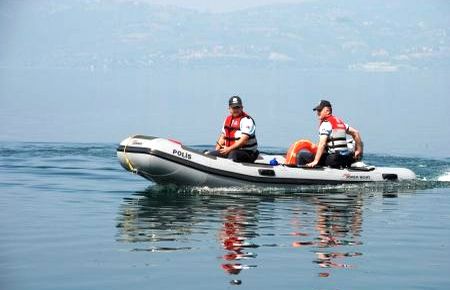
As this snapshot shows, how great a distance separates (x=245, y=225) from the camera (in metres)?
15.2

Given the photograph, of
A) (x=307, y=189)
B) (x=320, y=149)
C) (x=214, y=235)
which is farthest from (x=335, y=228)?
(x=320, y=149)

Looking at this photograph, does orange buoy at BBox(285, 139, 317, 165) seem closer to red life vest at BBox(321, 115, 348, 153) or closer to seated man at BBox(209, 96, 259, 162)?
red life vest at BBox(321, 115, 348, 153)

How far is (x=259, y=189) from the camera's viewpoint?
1923 centimetres

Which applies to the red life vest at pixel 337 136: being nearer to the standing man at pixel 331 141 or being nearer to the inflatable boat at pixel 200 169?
the standing man at pixel 331 141

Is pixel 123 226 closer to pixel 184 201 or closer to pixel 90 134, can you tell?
pixel 184 201

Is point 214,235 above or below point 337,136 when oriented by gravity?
below

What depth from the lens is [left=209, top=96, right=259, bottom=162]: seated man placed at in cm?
1903

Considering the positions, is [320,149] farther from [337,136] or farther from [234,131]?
[234,131]

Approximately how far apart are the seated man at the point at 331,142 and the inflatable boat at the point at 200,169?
0.19m

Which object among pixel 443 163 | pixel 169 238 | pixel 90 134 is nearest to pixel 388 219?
pixel 169 238

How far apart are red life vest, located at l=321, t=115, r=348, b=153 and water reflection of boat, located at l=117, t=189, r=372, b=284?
1159 millimetres

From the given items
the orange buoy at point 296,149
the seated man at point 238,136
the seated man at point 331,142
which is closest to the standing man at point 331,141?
the seated man at point 331,142

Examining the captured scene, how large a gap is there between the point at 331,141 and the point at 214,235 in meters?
6.01

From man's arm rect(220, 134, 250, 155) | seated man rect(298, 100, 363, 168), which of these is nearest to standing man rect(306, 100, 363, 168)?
seated man rect(298, 100, 363, 168)
